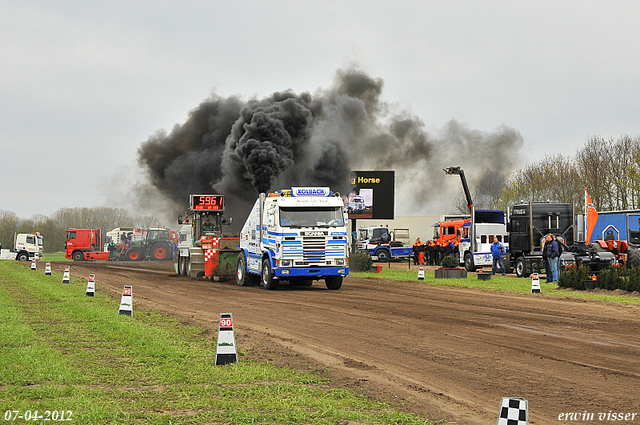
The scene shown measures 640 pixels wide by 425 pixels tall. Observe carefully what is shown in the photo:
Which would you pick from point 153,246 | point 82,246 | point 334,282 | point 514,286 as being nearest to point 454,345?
point 334,282

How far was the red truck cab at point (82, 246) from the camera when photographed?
60.6 m

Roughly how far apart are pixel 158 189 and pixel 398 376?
131ft

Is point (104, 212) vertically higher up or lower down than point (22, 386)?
higher up

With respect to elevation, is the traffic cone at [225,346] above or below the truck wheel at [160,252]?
below

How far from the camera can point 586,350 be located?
32.2 feet

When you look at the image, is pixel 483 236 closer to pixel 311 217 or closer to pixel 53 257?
pixel 311 217

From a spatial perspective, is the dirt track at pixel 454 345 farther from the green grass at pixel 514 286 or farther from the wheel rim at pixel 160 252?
the wheel rim at pixel 160 252

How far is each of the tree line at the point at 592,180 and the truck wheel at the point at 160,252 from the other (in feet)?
93.1

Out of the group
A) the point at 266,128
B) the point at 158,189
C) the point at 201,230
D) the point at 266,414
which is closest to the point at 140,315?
the point at 266,414

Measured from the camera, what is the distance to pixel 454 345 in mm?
10297

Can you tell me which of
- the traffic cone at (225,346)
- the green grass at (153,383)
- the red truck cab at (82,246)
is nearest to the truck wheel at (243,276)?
the green grass at (153,383)

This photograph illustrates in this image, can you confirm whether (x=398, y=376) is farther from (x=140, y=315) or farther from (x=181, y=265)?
(x=181, y=265)

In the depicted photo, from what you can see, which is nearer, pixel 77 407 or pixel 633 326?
pixel 77 407

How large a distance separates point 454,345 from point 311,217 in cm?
1155
